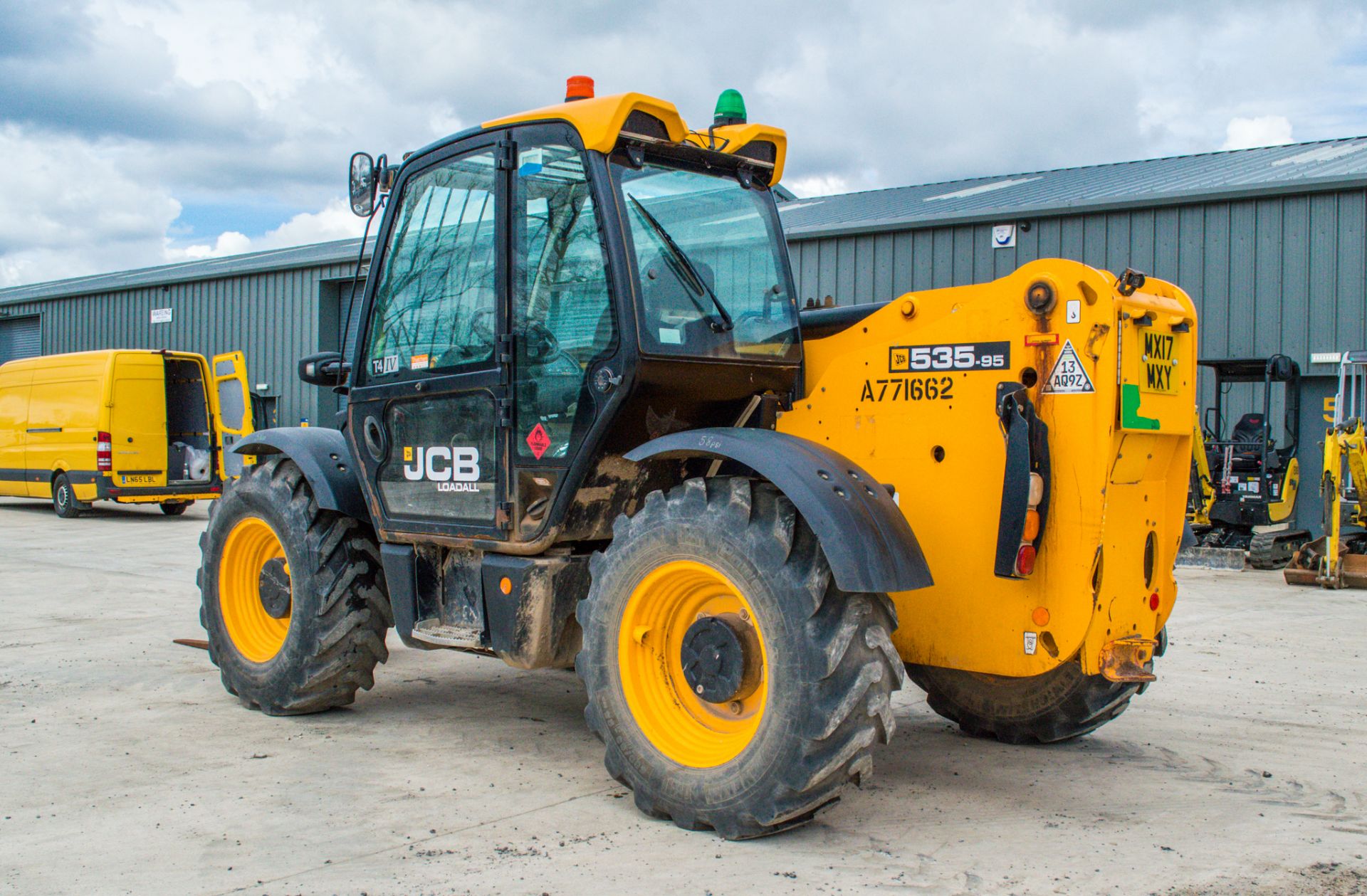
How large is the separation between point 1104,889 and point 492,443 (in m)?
2.68

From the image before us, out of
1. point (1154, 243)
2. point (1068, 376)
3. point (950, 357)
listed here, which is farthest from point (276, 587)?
point (1154, 243)

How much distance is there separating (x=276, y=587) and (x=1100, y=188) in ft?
52.1

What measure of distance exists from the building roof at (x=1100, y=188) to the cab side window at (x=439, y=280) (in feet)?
43.8

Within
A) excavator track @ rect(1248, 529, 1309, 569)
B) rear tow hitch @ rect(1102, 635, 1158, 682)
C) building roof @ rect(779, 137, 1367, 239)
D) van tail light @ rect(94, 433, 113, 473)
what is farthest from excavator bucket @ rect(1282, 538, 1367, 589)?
van tail light @ rect(94, 433, 113, 473)

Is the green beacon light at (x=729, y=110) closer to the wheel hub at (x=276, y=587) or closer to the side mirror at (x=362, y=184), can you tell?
the side mirror at (x=362, y=184)

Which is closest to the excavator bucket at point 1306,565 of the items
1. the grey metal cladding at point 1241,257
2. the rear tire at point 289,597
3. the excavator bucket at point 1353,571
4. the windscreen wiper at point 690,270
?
the excavator bucket at point 1353,571

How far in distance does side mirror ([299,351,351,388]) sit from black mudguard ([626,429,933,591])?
2.11 meters

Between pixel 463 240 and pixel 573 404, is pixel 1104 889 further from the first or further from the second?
pixel 463 240

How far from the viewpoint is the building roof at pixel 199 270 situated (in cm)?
2573

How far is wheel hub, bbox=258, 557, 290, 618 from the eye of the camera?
5500 millimetres

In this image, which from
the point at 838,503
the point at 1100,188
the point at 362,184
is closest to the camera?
the point at 838,503

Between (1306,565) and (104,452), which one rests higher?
(104,452)

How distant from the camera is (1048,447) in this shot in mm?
3891

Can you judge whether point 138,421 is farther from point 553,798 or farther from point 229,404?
point 553,798
